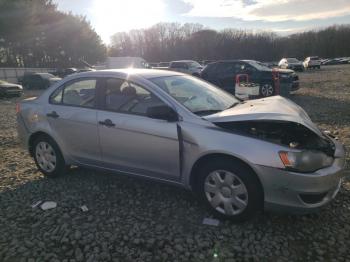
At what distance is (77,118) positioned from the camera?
15.6ft

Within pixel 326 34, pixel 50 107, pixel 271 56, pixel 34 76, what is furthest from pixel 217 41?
pixel 50 107

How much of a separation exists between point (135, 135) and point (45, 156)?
1.86m

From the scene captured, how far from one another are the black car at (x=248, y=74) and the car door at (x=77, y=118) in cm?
1052

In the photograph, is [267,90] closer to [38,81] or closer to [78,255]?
[78,255]

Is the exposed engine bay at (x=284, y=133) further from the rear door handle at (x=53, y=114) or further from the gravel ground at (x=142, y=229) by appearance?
the rear door handle at (x=53, y=114)

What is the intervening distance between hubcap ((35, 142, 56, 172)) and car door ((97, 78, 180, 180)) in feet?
3.53

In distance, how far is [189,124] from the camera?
386 cm

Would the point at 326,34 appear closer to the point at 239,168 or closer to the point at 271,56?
the point at 271,56

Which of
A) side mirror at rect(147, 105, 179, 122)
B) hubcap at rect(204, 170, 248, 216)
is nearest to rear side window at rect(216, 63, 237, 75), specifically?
side mirror at rect(147, 105, 179, 122)

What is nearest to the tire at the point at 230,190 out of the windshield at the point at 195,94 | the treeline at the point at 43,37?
the windshield at the point at 195,94

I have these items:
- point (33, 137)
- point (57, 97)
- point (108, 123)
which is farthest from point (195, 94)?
point (33, 137)

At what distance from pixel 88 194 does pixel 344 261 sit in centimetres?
313

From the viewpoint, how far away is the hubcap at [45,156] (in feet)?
17.1

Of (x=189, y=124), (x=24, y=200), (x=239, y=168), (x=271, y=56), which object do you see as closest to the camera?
(x=239, y=168)
